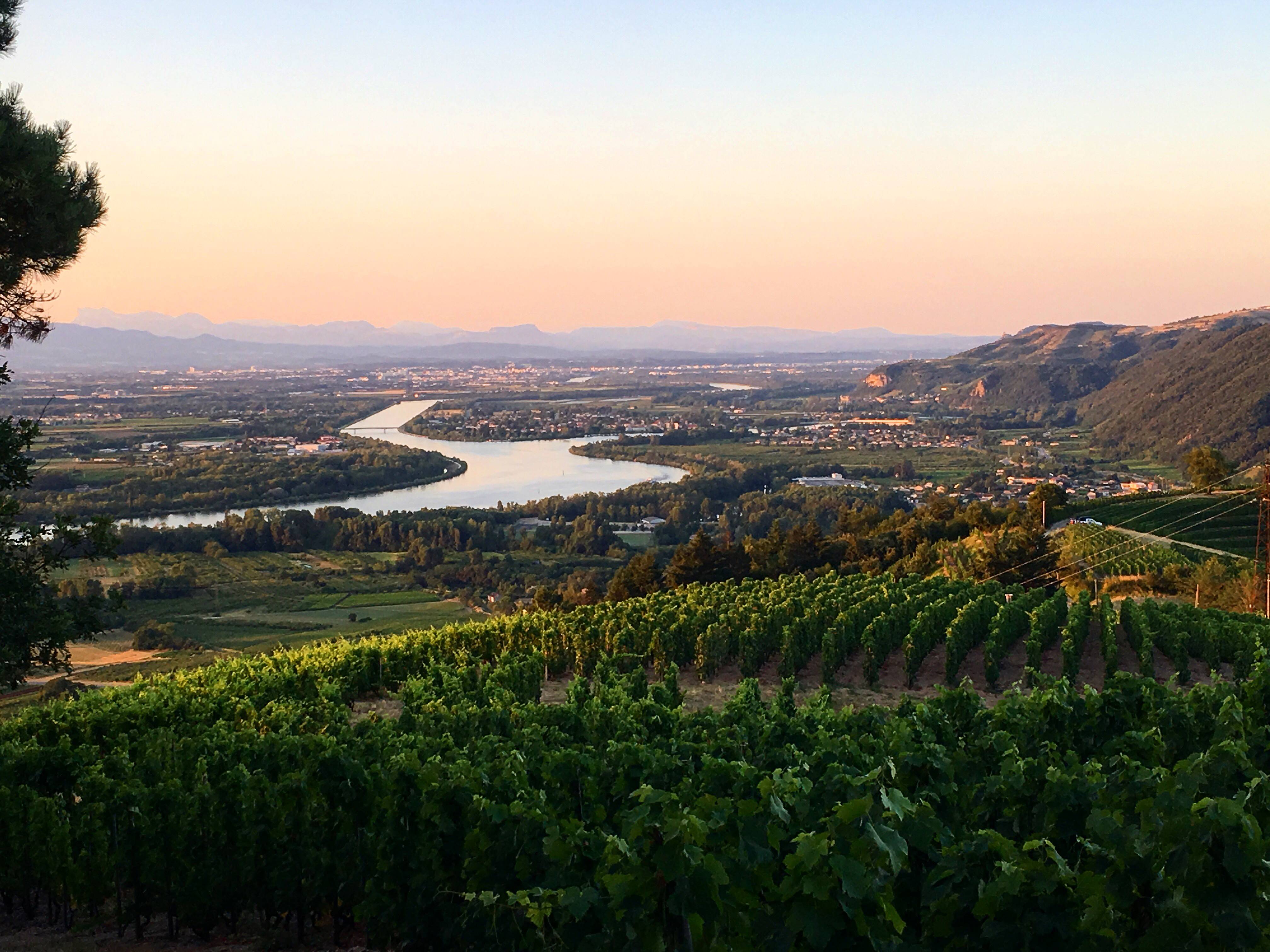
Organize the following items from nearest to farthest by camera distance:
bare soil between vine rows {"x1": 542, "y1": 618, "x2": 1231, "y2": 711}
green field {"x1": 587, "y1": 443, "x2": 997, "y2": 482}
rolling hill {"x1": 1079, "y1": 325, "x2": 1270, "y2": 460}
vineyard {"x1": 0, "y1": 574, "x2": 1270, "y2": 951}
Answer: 1. vineyard {"x1": 0, "y1": 574, "x2": 1270, "y2": 951}
2. bare soil between vine rows {"x1": 542, "y1": 618, "x2": 1231, "y2": 711}
3. rolling hill {"x1": 1079, "y1": 325, "x2": 1270, "y2": 460}
4. green field {"x1": 587, "y1": 443, "x2": 997, "y2": 482}

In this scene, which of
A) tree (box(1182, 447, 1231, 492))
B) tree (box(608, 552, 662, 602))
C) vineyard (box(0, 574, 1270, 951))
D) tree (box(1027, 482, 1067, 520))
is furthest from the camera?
tree (box(1182, 447, 1231, 492))

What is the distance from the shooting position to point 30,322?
13039mm

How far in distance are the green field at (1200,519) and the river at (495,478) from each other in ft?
173

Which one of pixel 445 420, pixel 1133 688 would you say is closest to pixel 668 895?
pixel 1133 688

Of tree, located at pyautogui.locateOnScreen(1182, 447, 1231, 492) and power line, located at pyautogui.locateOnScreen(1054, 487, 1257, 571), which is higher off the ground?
tree, located at pyautogui.locateOnScreen(1182, 447, 1231, 492)

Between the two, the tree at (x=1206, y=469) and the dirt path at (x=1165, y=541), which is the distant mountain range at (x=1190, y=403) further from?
the dirt path at (x=1165, y=541)

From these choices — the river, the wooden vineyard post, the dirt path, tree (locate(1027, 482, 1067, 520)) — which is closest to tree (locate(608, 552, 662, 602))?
the wooden vineyard post

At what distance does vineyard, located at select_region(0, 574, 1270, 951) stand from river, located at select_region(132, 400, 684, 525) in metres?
68.2

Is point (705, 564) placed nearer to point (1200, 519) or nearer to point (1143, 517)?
point (1143, 517)

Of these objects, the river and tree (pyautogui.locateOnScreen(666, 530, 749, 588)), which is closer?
tree (pyautogui.locateOnScreen(666, 530, 749, 588))

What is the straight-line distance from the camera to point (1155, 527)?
1924 inches

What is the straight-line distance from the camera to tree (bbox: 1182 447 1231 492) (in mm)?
55844

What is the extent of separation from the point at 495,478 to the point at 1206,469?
7536 cm

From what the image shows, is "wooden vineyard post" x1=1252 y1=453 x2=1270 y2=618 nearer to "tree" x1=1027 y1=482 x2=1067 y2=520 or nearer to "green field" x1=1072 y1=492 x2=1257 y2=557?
"green field" x1=1072 y1=492 x2=1257 y2=557
